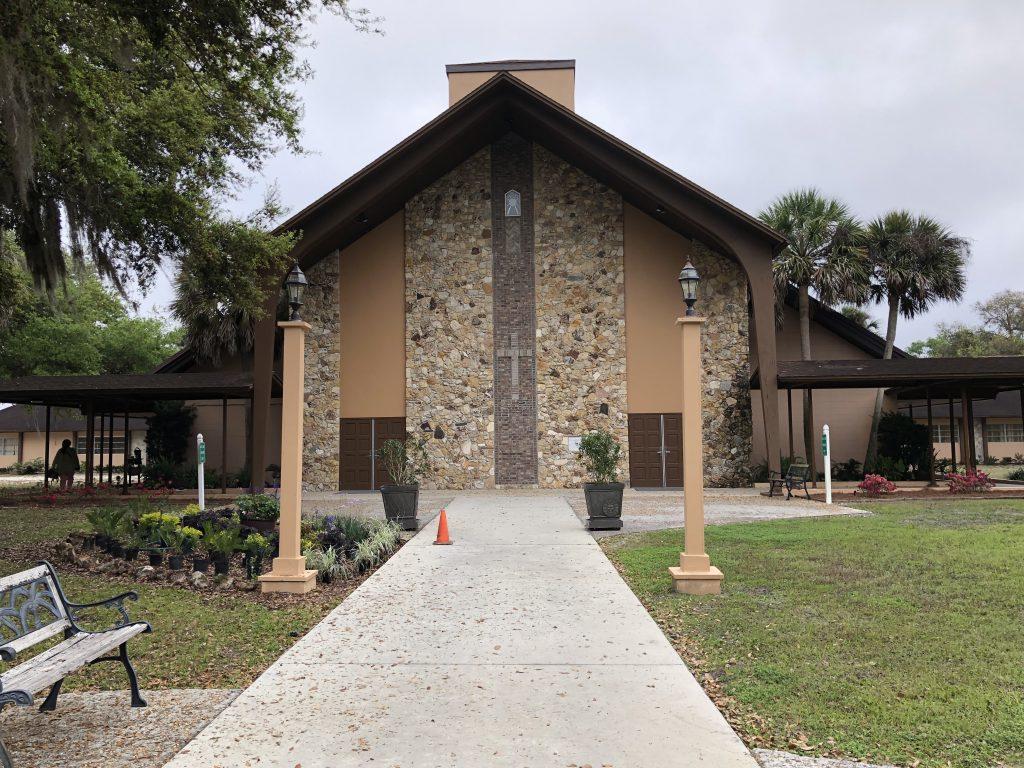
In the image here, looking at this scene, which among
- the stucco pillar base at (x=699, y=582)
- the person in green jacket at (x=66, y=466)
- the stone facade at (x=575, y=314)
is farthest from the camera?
the stone facade at (x=575, y=314)

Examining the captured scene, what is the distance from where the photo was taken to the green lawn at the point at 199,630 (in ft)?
15.4

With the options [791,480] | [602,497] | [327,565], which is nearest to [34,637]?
[327,565]

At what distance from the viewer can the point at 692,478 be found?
7.28 m

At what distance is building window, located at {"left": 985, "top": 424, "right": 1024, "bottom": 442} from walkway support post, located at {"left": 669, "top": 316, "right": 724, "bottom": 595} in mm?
35960

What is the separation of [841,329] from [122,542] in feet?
64.9

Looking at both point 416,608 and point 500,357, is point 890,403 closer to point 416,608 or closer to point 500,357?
point 500,357

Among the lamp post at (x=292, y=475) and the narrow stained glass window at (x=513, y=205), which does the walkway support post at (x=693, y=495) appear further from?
the narrow stained glass window at (x=513, y=205)

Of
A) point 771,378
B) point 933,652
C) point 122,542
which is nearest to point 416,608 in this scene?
point 933,652

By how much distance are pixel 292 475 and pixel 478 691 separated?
12.4 ft

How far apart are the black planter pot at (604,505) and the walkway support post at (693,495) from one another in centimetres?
401

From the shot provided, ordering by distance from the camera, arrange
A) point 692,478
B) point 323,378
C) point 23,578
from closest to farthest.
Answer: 1. point 23,578
2. point 692,478
3. point 323,378

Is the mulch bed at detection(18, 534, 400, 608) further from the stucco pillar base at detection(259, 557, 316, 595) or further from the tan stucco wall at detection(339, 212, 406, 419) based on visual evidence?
the tan stucco wall at detection(339, 212, 406, 419)

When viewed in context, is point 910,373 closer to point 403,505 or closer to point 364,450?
point 403,505

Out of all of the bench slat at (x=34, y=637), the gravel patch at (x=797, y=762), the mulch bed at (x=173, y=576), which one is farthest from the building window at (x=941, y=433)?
the bench slat at (x=34, y=637)
